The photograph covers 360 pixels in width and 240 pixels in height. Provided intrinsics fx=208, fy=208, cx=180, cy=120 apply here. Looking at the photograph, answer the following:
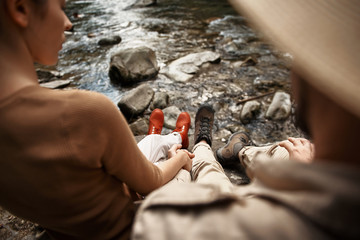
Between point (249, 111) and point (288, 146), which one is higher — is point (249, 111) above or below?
below

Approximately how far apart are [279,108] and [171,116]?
1.98 metres

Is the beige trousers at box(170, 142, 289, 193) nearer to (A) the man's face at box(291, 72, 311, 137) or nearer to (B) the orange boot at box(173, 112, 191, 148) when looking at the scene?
(B) the orange boot at box(173, 112, 191, 148)

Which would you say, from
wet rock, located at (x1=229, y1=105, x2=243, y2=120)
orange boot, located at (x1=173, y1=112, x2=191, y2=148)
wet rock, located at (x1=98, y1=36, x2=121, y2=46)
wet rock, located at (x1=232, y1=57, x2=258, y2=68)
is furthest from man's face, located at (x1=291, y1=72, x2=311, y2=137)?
wet rock, located at (x1=98, y1=36, x2=121, y2=46)

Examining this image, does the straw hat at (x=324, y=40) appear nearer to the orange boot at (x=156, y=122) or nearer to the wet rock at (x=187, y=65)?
the orange boot at (x=156, y=122)

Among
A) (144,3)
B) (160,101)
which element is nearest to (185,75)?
(160,101)

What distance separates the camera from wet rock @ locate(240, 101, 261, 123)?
12.5 ft

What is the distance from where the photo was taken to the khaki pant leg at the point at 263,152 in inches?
77.5

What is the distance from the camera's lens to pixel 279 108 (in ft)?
12.5

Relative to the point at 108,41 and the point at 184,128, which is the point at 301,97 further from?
the point at 108,41

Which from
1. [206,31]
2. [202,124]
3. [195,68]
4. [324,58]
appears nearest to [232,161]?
[202,124]

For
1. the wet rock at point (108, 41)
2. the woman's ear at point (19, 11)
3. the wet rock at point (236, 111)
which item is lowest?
the wet rock at point (236, 111)

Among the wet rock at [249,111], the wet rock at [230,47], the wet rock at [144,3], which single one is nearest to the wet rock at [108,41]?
the wet rock at [230,47]

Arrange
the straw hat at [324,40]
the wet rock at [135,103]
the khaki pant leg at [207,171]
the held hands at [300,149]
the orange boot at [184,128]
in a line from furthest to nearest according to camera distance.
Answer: the wet rock at [135,103] < the orange boot at [184,128] < the held hands at [300,149] < the khaki pant leg at [207,171] < the straw hat at [324,40]

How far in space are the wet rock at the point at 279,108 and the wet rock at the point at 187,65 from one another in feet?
6.65
